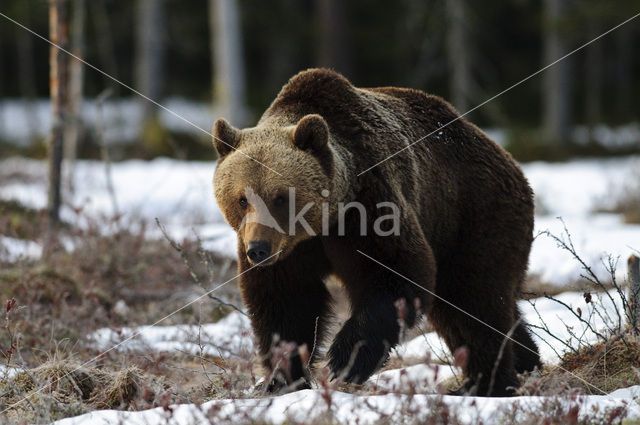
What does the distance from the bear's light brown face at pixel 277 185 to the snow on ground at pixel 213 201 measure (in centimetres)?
140

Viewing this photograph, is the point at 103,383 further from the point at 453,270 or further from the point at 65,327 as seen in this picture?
the point at 453,270

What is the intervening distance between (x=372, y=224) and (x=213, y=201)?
27.6 feet

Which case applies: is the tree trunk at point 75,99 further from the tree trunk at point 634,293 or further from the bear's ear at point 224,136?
the tree trunk at point 634,293

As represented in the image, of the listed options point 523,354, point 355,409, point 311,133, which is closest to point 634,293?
point 523,354

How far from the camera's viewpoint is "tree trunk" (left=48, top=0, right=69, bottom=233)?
26.0 ft

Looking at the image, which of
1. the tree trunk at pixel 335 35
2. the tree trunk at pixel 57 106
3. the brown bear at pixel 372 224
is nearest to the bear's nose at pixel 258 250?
the brown bear at pixel 372 224

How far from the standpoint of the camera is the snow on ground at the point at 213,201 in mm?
7949

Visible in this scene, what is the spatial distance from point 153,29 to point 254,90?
8102 millimetres

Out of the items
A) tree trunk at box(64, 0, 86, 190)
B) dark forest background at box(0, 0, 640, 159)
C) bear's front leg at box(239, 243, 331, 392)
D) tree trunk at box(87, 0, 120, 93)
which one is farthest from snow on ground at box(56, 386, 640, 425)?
tree trunk at box(87, 0, 120, 93)

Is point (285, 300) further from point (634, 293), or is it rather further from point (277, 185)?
point (634, 293)

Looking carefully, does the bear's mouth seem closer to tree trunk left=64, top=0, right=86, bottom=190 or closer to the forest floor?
the forest floor

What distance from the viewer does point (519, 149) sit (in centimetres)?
1845

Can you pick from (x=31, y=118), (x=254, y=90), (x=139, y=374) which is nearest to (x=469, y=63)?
(x=254, y=90)

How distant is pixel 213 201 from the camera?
1229 centimetres
